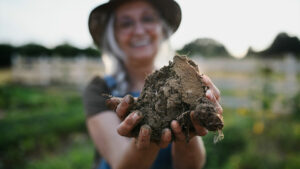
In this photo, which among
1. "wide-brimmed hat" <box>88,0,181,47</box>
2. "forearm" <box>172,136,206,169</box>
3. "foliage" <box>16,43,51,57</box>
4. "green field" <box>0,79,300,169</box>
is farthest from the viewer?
"foliage" <box>16,43,51,57</box>

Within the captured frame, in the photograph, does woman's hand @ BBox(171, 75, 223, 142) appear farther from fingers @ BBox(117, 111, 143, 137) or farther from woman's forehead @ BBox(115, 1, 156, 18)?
woman's forehead @ BBox(115, 1, 156, 18)

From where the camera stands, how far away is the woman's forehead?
91.1 inches

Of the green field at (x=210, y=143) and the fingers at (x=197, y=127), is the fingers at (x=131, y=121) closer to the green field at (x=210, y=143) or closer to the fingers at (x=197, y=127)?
Result: the fingers at (x=197, y=127)

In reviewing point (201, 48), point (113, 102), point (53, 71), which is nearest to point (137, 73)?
point (113, 102)

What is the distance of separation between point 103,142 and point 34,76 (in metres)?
16.7

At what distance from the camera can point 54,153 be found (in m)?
5.27

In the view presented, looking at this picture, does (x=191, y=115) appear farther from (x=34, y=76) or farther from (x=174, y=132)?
(x=34, y=76)

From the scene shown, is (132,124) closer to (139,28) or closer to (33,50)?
(139,28)

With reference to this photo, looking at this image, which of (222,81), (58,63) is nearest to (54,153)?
(222,81)

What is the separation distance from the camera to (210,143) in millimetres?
4492

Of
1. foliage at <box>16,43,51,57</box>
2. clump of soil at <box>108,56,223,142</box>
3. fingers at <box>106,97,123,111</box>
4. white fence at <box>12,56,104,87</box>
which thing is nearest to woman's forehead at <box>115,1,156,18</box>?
clump of soil at <box>108,56,223,142</box>

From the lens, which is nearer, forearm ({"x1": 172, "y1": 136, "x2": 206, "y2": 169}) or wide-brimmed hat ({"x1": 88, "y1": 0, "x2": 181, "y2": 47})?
forearm ({"x1": 172, "y1": 136, "x2": 206, "y2": 169})

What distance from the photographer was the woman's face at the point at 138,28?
7.63 ft

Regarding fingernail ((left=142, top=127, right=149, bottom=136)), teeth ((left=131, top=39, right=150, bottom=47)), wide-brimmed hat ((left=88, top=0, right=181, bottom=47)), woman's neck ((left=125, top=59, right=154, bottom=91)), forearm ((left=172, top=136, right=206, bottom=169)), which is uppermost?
wide-brimmed hat ((left=88, top=0, right=181, bottom=47))
